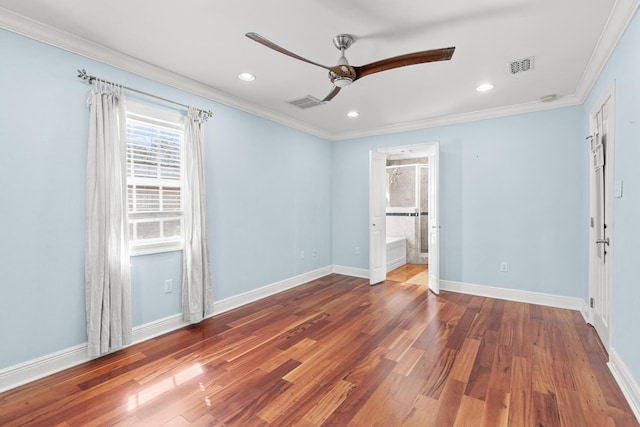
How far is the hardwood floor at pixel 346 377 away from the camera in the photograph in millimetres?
1868

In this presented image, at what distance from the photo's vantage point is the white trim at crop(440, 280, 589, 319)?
3715 mm

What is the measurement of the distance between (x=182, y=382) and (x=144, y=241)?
142 cm

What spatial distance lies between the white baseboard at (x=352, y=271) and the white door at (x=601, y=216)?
3029mm

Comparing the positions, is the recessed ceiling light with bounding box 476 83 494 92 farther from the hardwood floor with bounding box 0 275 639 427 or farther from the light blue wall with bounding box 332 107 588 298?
the hardwood floor with bounding box 0 275 639 427

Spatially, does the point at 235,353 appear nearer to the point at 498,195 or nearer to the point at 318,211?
the point at 318,211

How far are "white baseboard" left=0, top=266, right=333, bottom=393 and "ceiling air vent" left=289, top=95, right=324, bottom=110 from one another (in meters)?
2.56

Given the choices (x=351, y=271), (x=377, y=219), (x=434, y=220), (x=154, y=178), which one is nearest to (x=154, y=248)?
(x=154, y=178)

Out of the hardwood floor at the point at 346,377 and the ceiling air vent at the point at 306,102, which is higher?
the ceiling air vent at the point at 306,102

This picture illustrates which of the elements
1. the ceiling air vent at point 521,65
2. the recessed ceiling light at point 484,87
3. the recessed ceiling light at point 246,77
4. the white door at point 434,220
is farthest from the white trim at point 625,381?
the recessed ceiling light at point 246,77

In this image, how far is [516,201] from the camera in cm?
407

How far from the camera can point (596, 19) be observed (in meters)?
2.17

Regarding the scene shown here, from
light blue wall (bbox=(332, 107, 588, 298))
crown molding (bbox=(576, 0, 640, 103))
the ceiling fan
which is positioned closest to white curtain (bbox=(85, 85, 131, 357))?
the ceiling fan

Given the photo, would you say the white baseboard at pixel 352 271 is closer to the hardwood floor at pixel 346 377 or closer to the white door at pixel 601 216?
the hardwood floor at pixel 346 377

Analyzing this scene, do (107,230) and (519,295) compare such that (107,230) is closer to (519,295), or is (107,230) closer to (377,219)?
(377,219)
